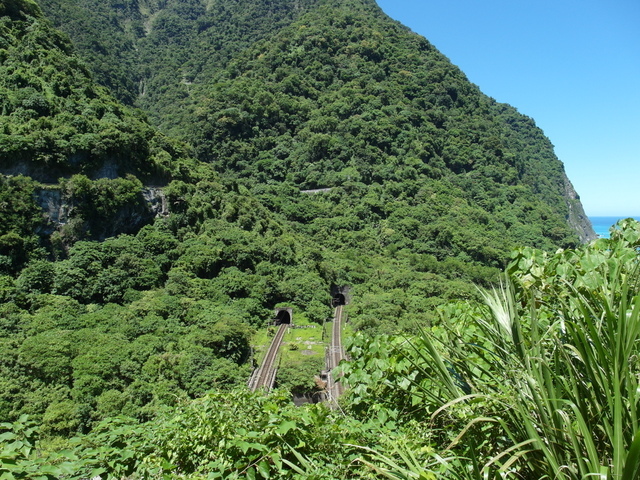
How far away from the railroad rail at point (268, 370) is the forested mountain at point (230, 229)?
2.56 feet

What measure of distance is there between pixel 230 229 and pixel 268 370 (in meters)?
15.9

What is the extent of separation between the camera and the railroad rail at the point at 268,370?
21516 millimetres

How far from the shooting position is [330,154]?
64.8 metres

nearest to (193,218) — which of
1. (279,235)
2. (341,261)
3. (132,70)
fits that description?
(279,235)

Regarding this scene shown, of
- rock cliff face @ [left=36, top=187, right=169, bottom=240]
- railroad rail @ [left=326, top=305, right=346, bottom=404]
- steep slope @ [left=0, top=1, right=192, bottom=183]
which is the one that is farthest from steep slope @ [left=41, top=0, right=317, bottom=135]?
railroad rail @ [left=326, top=305, right=346, bottom=404]

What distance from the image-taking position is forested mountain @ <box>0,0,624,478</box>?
13.5ft

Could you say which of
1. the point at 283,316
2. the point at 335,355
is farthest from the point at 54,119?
the point at 335,355

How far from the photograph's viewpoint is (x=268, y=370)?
23047mm

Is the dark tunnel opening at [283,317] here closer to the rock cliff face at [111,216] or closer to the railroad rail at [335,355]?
the railroad rail at [335,355]

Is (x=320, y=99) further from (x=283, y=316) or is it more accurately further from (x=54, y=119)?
(x=283, y=316)

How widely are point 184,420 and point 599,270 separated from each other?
4.05 meters

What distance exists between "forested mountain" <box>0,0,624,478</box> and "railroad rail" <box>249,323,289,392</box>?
2.56 ft

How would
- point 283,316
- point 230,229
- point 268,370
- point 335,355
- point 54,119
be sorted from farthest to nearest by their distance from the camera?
point 230,229 → point 283,316 → point 54,119 → point 335,355 → point 268,370

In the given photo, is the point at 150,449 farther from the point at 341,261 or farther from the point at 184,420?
the point at 341,261
